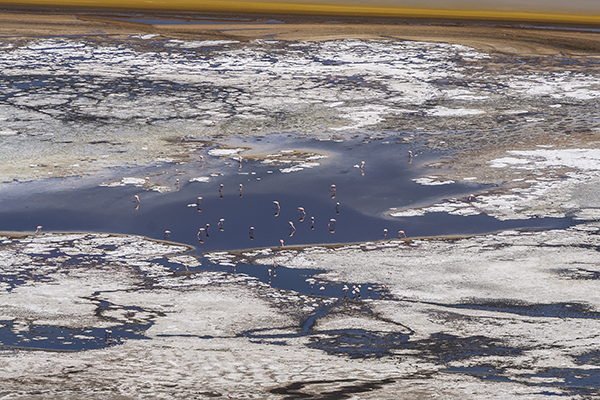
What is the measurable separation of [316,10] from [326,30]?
4043 millimetres

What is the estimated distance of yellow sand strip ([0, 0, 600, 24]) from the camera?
21531mm

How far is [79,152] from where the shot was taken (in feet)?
33.6

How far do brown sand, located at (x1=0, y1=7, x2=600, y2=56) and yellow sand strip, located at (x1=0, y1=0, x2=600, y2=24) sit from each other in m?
1.16

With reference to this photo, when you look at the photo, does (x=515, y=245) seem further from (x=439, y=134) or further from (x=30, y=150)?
(x=30, y=150)

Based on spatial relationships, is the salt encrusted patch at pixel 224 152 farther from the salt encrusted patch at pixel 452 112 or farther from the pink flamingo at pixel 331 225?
the salt encrusted patch at pixel 452 112

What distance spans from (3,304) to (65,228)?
1.84 m

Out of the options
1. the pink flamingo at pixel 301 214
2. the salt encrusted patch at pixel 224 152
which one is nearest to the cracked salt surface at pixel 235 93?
the salt encrusted patch at pixel 224 152

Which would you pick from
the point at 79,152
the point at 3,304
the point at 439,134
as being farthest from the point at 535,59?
the point at 3,304

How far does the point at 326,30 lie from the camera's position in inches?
725

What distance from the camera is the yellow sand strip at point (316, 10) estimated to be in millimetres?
21531

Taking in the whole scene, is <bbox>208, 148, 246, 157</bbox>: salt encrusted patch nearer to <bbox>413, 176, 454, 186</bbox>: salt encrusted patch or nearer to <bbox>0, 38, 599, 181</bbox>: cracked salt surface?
<bbox>0, 38, 599, 181</bbox>: cracked salt surface

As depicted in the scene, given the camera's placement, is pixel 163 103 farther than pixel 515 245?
Yes

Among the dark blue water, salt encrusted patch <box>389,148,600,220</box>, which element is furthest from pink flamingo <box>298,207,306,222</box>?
salt encrusted patch <box>389,148,600,220</box>

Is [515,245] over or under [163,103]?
under
